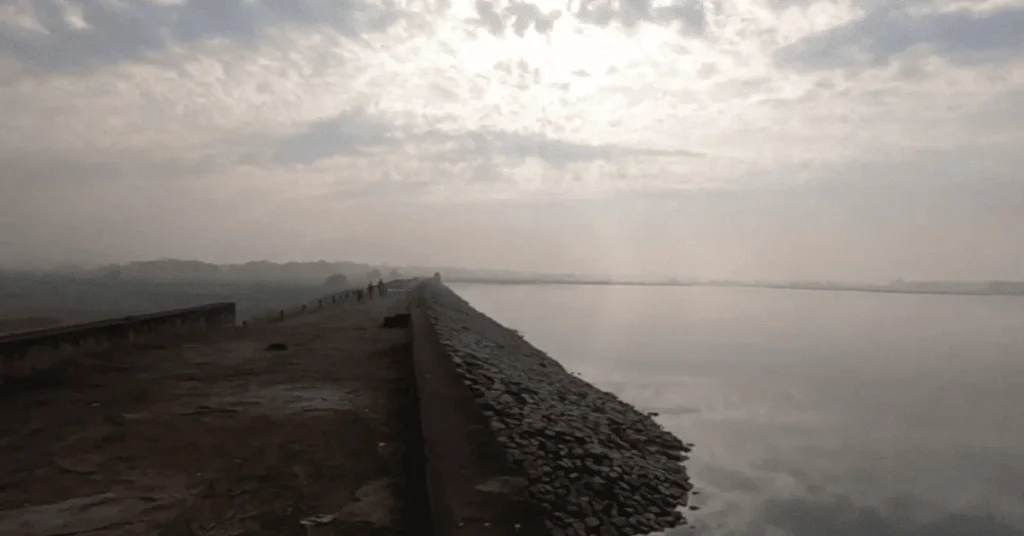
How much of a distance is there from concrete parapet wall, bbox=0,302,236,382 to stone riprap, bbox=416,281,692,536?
6263mm

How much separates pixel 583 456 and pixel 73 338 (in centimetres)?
842

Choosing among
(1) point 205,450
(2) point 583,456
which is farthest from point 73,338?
(2) point 583,456

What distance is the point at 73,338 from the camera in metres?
9.94

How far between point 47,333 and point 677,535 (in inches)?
376

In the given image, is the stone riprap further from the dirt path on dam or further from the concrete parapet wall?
the concrete parapet wall

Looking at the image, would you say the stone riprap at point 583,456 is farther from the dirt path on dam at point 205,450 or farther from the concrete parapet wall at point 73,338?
the concrete parapet wall at point 73,338

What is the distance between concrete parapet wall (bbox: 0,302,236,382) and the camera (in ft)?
27.7

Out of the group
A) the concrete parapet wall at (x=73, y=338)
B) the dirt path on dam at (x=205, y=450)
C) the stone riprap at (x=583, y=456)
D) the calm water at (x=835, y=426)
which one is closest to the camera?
the dirt path on dam at (x=205, y=450)

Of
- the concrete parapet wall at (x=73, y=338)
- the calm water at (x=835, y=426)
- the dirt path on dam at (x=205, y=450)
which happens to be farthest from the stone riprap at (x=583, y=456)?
the concrete parapet wall at (x=73, y=338)

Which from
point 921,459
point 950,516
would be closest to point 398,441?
point 950,516

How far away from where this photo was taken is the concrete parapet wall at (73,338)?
27.7 ft

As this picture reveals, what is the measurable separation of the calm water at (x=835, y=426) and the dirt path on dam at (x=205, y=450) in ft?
14.9

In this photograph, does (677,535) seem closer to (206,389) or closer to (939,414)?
(206,389)

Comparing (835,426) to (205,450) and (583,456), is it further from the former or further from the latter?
(205,450)
